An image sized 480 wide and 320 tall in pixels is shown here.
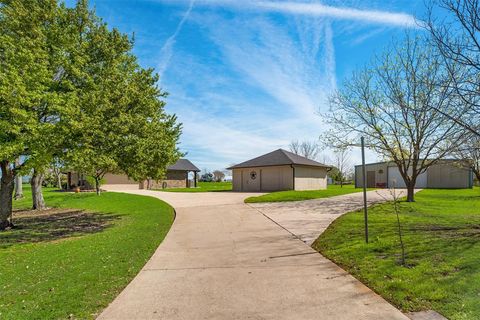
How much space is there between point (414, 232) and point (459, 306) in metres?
4.85

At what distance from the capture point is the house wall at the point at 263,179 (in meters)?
31.7

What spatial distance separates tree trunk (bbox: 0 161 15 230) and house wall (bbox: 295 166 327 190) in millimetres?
23760

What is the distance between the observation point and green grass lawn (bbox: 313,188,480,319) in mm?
3947

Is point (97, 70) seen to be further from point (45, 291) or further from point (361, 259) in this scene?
point (361, 259)

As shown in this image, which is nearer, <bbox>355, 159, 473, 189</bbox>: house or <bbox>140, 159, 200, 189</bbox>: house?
<bbox>355, 159, 473, 189</bbox>: house

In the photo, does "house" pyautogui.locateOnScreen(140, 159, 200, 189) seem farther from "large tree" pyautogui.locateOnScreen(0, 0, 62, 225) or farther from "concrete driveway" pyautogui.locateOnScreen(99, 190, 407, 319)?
"concrete driveway" pyautogui.locateOnScreen(99, 190, 407, 319)

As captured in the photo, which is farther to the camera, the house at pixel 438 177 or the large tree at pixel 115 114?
the house at pixel 438 177

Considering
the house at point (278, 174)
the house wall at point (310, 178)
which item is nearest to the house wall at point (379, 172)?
the house at point (278, 174)

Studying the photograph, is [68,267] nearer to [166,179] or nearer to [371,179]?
[166,179]

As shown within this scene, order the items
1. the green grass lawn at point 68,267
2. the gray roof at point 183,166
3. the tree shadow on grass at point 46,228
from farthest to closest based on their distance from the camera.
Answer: the gray roof at point 183,166 < the tree shadow on grass at point 46,228 < the green grass lawn at point 68,267

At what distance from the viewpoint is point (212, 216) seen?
1321 cm

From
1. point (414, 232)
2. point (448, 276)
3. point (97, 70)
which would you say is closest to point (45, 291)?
point (448, 276)

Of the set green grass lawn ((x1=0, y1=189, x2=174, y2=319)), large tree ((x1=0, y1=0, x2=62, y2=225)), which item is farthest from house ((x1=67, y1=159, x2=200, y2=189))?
green grass lawn ((x1=0, y1=189, x2=174, y2=319))

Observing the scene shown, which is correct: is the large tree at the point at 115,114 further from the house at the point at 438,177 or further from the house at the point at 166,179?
the house at the point at 166,179
